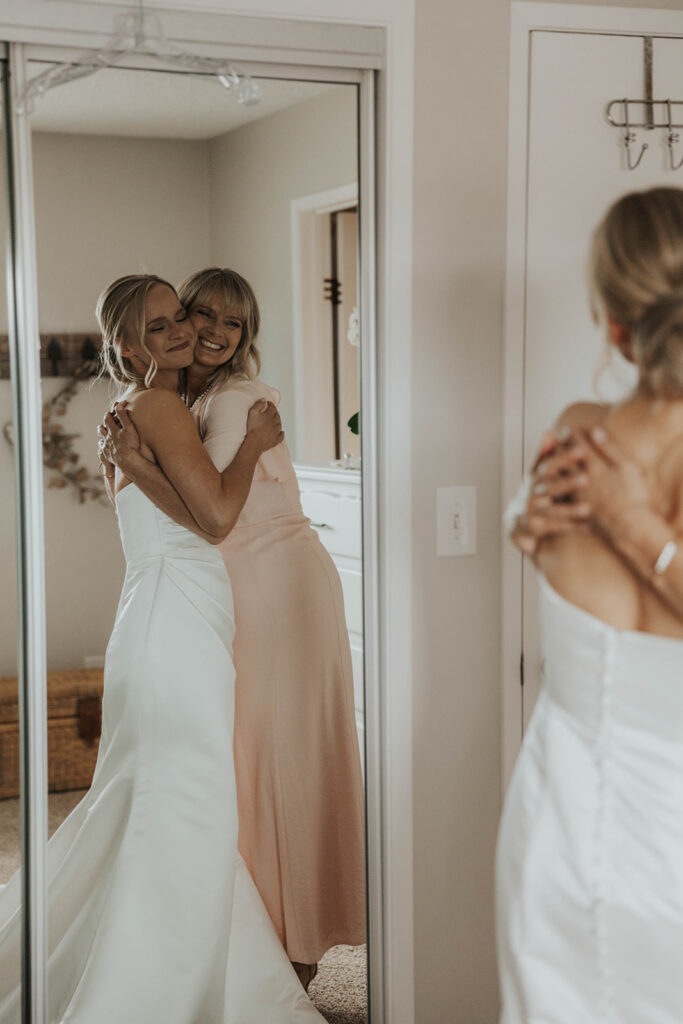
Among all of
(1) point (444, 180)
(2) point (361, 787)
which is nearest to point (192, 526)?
(2) point (361, 787)

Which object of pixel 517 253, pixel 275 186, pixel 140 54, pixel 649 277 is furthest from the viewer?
pixel 517 253

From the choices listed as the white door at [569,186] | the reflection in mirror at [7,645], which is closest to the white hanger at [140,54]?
the reflection in mirror at [7,645]

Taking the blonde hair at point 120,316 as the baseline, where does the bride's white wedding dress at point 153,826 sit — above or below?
below

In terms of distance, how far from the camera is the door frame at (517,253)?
221cm

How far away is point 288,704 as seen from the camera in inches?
88.3

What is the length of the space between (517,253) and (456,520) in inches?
22.1

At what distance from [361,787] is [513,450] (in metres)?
0.77

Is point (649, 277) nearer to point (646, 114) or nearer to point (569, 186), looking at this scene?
point (569, 186)

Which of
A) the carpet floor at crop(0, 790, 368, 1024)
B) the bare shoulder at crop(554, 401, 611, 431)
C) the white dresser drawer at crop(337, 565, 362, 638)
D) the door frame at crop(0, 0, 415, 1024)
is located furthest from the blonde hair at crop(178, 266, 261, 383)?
the carpet floor at crop(0, 790, 368, 1024)

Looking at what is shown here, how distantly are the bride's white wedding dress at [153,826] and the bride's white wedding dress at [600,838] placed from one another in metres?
0.76

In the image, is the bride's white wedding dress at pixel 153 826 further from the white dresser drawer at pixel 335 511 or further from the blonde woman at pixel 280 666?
the white dresser drawer at pixel 335 511

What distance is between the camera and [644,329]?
58.4 inches

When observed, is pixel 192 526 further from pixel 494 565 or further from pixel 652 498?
pixel 652 498

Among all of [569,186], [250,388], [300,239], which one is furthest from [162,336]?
[569,186]
